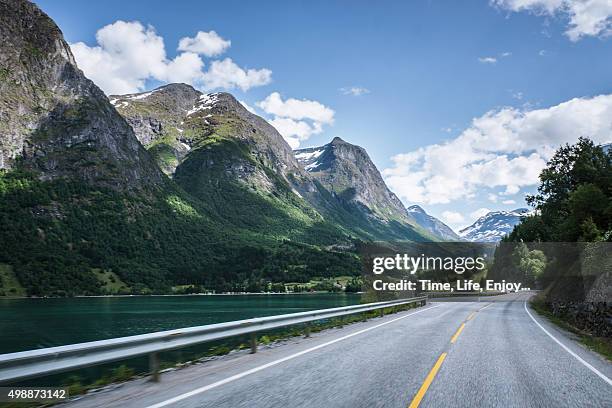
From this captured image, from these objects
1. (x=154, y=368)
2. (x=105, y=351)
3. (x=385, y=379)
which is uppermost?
(x=105, y=351)

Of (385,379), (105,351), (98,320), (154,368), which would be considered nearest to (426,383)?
(385,379)

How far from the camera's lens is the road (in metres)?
7.02

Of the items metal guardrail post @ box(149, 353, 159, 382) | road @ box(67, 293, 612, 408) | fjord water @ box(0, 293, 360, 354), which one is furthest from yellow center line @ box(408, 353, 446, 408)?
fjord water @ box(0, 293, 360, 354)

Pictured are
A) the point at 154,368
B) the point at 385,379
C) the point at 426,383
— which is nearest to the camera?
the point at 426,383

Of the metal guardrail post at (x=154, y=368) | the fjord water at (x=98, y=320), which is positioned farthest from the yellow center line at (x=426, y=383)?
the fjord water at (x=98, y=320)

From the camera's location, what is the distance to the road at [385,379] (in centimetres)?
702

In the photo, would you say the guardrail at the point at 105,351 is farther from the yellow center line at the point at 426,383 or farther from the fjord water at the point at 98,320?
the fjord water at the point at 98,320

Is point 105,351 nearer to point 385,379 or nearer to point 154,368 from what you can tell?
point 154,368

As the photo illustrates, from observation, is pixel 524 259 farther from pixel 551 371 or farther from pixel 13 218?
pixel 13 218

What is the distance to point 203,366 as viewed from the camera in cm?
1066

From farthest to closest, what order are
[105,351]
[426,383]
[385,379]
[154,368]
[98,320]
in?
1. [98,320]
2. [154,368]
3. [385,379]
4. [426,383]
5. [105,351]

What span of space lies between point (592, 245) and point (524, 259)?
277ft

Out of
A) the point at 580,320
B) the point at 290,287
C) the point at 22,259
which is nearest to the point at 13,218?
the point at 22,259

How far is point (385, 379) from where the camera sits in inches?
335
